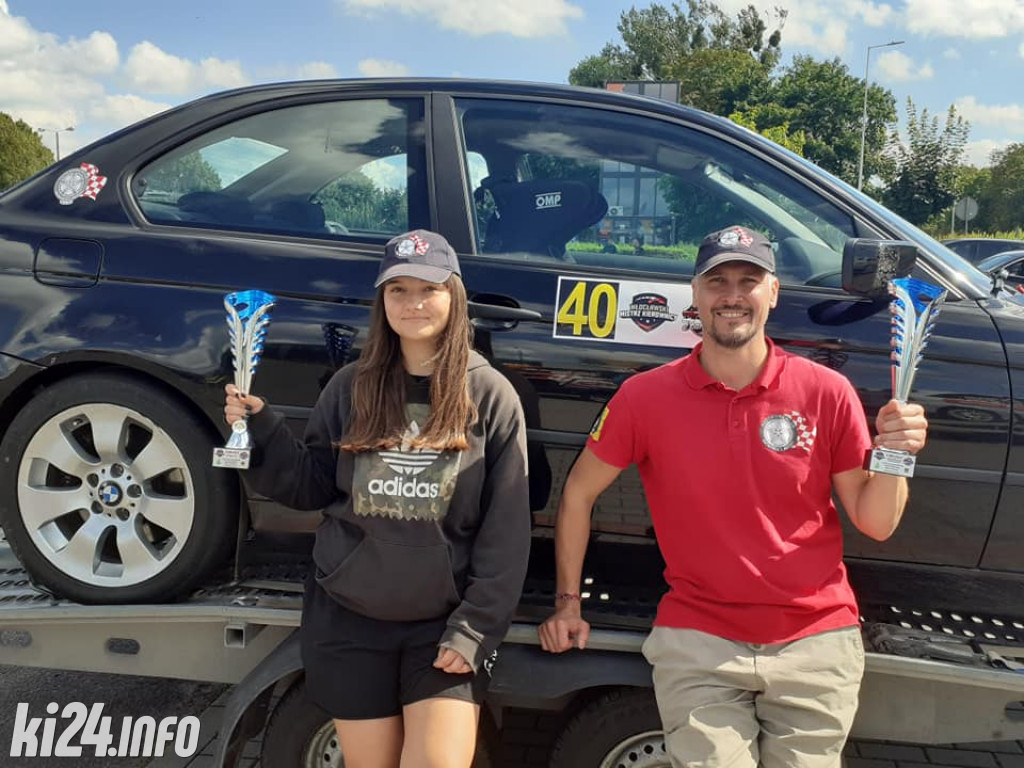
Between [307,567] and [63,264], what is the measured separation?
119 cm

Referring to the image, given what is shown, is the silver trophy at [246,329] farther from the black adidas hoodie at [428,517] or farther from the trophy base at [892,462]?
the trophy base at [892,462]

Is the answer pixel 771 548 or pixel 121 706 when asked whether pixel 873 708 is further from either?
pixel 121 706

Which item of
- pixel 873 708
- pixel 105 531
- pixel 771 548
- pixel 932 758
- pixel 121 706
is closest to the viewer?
pixel 771 548

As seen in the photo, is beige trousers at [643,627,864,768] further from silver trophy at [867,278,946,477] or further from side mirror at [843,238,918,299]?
side mirror at [843,238,918,299]

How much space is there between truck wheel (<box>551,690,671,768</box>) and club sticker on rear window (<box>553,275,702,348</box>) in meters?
0.96

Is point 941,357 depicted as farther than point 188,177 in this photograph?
No

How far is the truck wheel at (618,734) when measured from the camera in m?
2.15

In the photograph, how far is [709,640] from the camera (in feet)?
6.63

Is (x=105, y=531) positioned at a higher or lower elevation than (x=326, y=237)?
lower

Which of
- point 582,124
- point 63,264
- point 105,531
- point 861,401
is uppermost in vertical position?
point 582,124

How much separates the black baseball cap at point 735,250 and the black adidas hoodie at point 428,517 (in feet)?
1.96

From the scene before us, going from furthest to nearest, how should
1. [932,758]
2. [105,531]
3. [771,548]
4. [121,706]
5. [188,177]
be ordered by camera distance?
1. [121,706]
2. [932,758]
3. [188,177]
4. [105,531]
5. [771,548]

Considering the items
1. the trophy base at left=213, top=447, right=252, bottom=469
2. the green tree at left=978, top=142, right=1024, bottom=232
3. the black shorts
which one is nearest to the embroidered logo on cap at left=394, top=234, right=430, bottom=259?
the trophy base at left=213, top=447, right=252, bottom=469

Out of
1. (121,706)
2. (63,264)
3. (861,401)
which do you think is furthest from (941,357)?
(121,706)
